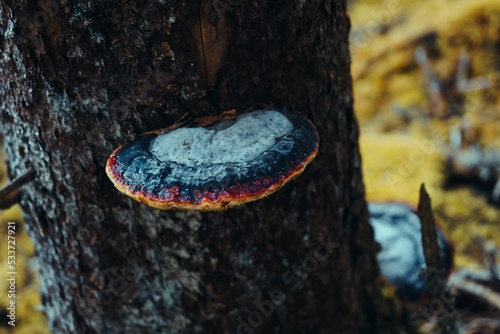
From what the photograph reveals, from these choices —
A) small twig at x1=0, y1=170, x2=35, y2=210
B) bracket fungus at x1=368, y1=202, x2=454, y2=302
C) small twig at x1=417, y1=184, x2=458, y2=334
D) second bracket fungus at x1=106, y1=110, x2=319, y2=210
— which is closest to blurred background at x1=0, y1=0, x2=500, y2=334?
bracket fungus at x1=368, y1=202, x2=454, y2=302

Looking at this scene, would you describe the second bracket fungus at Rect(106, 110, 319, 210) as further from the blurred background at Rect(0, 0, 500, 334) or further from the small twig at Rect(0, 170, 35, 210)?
the blurred background at Rect(0, 0, 500, 334)

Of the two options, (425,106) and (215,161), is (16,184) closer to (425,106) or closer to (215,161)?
(215,161)

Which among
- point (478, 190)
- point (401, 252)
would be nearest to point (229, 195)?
point (401, 252)

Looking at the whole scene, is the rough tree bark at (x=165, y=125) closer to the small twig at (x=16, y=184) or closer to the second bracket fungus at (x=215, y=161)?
the small twig at (x=16, y=184)

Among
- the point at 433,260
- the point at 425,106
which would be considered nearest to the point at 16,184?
the point at 433,260

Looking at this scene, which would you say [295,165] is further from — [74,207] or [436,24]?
[436,24]

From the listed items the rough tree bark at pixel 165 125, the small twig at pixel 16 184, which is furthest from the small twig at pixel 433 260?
the small twig at pixel 16 184
